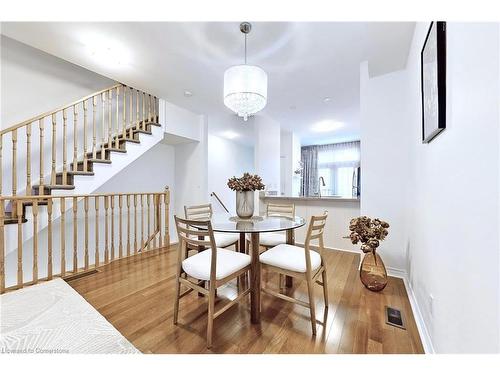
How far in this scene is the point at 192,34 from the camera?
200 centimetres

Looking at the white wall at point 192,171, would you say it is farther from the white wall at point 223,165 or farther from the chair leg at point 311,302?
the chair leg at point 311,302

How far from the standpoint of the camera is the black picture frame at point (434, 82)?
1.09 meters

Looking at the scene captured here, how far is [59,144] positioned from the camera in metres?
3.20

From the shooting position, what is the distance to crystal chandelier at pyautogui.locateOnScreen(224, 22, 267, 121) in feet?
6.08

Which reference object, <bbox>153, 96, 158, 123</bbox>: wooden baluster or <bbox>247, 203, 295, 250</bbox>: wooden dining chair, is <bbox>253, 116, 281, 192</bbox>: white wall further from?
<bbox>153, 96, 158, 123</bbox>: wooden baluster

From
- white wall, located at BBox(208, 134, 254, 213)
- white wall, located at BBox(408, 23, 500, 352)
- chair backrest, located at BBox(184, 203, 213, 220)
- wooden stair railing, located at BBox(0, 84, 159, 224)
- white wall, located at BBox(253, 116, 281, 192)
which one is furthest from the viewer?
white wall, located at BBox(208, 134, 254, 213)

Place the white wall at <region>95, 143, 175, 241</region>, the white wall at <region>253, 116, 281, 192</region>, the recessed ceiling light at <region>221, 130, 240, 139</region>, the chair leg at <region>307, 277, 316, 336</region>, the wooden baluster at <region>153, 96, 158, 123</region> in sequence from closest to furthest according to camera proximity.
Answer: the chair leg at <region>307, 277, 316, 336</region> < the wooden baluster at <region>153, 96, 158, 123</region> < the white wall at <region>95, 143, 175, 241</region> < the white wall at <region>253, 116, 281, 192</region> < the recessed ceiling light at <region>221, 130, 240, 139</region>

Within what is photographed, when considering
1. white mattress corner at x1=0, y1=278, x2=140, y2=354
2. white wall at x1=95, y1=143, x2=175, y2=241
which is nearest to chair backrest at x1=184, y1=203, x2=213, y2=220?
white mattress corner at x1=0, y1=278, x2=140, y2=354

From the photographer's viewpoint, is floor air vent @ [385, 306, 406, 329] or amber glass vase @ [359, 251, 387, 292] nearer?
floor air vent @ [385, 306, 406, 329]

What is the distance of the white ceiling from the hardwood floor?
8.03 ft

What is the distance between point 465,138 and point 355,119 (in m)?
4.13

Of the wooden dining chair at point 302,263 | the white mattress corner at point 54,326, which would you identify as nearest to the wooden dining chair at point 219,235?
the wooden dining chair at point 302,263

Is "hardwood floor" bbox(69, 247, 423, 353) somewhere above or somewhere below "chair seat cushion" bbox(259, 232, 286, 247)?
below
